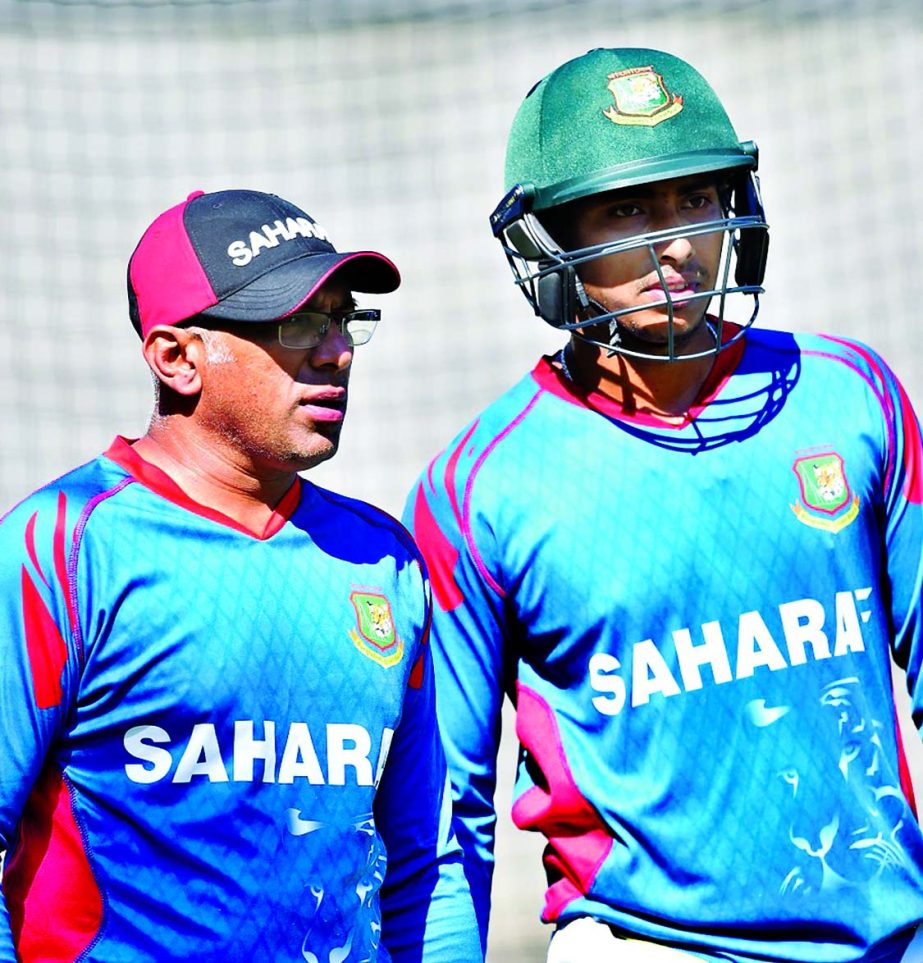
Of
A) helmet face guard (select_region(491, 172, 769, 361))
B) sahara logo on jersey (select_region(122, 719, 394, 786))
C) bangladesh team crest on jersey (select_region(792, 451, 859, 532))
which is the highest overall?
helmet face guard (select_region(491, 172, 769, 361))

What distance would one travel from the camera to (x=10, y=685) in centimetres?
186

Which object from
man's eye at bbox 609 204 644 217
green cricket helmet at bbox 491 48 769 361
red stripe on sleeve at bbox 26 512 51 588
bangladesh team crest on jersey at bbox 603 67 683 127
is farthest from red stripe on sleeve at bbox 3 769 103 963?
bangladesh team crest on jersey at bbox 603 67 683 127

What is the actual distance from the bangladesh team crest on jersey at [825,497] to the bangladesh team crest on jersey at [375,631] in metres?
0.57

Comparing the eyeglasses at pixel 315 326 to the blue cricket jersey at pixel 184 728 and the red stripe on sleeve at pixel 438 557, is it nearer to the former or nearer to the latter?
the blue cricket jersey at pixel 184 728

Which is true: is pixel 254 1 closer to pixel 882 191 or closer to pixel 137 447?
pixel 882 191

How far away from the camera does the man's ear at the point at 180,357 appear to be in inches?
81.7

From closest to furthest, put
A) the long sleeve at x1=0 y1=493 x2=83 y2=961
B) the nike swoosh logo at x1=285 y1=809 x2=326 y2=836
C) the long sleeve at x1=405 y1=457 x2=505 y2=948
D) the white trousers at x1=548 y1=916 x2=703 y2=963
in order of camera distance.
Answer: the long sleeve at x1=0 y1=493 x2=83 y2=961 < the nike swoosh logo at x1=285 y1=809 x2=326 y2=836 < the white trousers at x1=548 y1=916 x2=703 y2=963 < the long sleeve at x1=405 y1=457 x2=505 y2=948

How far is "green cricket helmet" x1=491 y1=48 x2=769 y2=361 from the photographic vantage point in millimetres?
2344

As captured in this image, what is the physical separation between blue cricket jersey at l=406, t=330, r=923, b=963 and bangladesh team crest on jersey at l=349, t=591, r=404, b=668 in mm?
238

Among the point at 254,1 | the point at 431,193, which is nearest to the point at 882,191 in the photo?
the point at 431,193

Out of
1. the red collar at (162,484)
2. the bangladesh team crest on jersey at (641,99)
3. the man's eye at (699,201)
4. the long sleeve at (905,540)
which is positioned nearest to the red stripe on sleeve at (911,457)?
the long sleeve at (905,540)

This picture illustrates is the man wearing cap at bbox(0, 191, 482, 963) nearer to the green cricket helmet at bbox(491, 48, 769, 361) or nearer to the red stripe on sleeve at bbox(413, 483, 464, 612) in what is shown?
the red stripe on sleeve at bbox(413, 483, 464, 612)

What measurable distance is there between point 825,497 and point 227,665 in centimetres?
84

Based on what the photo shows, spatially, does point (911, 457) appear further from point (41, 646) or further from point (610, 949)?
point (41, 646)
